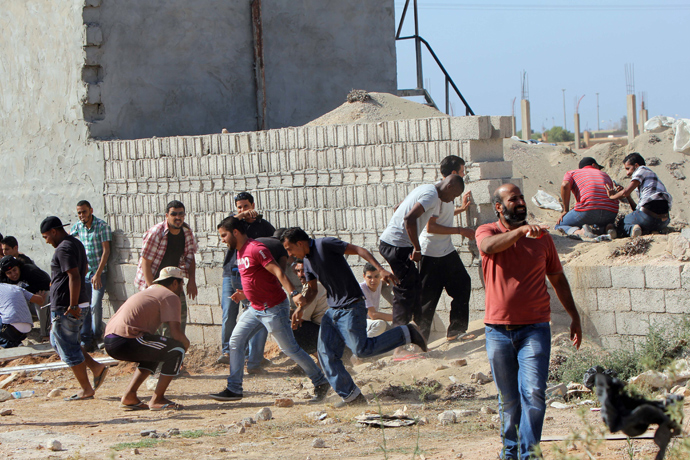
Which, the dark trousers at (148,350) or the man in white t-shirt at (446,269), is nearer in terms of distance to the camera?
the dark trousers at (148,350)

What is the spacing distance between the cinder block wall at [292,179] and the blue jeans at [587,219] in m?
1.59

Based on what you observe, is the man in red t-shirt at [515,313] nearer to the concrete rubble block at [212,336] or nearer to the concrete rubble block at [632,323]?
the concrete rubble block at [632,323]

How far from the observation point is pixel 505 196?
4.32 meters

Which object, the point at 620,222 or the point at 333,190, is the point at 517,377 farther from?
the point at 620,222

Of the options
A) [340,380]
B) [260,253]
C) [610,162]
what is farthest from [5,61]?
[610,162]

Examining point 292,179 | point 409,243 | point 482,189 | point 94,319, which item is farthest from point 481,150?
point 94,319

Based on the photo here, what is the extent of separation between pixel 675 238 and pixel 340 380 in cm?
325

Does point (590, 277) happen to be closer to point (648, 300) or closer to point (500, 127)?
point (648, 300)

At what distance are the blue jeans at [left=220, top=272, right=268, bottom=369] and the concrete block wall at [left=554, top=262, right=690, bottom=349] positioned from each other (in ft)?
10.5

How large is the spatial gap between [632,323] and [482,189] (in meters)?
1.85

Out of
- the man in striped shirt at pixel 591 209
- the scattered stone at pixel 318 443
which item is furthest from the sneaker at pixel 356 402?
the man in striped shirt at pixel 591 209

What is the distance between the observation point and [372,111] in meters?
10.3

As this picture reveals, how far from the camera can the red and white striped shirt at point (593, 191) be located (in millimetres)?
8820

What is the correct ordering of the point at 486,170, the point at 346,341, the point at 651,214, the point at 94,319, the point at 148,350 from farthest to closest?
the point at 94,319 → the point at 651,214 → the point at 486,170 → the point at 148,350 → the point at 346,341
